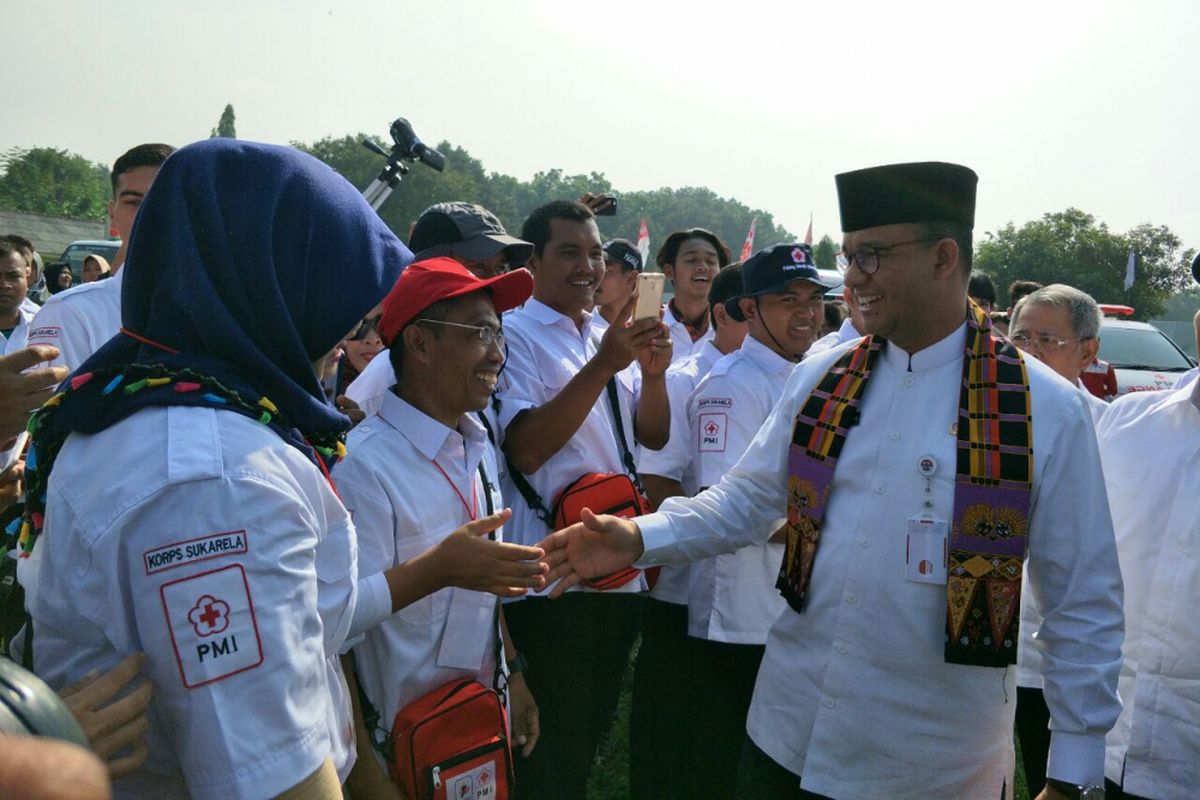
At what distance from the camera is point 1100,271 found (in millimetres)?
34312

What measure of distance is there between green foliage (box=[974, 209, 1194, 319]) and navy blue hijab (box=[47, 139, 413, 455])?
33401 millimetres

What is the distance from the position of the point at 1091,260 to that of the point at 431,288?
38309 mm

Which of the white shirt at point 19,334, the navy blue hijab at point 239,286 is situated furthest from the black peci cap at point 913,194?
the white shirt at point 19,334

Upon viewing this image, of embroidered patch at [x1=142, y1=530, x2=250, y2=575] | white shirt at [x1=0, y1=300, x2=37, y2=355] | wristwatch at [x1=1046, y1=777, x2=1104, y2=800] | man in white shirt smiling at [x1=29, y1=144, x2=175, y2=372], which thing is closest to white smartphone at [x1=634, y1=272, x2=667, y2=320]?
man in white shirt smiling at [x1=29, y1=144, x2=175, y2=372]

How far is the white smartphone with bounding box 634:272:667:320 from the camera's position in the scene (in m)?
3.39

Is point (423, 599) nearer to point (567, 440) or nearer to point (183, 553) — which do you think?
point (567, 440)

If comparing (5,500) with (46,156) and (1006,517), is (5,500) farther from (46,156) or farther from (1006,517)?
(46,156)

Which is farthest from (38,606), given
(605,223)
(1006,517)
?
(605,223)

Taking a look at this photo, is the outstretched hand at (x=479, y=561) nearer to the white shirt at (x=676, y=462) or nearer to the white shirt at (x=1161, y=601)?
the white shirt at (x=676, y=462)

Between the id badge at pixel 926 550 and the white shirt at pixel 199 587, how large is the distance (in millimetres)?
1524

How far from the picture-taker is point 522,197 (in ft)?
407

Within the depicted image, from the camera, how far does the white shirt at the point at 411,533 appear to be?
2400mm

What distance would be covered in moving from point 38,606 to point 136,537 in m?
0.30

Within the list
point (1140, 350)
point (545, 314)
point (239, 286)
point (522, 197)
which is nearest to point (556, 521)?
point (545, 314)
